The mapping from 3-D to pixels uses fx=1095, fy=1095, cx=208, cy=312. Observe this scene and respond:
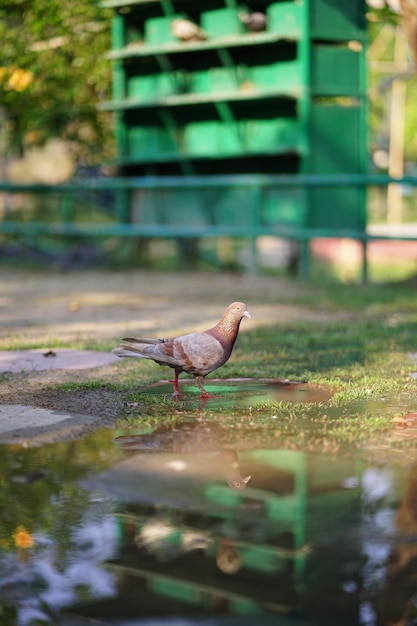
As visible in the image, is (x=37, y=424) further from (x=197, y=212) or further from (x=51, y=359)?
(x=197, y=212)

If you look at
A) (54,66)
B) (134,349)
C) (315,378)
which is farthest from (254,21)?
(134,349)

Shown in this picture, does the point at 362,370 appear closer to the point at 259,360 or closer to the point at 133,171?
the point at 259,360

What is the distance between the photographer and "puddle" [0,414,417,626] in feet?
11.0

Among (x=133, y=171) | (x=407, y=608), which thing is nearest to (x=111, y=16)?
(x=133, y=171)

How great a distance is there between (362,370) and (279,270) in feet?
28.7

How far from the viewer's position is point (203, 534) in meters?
3.99

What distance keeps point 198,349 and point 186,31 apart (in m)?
11.1

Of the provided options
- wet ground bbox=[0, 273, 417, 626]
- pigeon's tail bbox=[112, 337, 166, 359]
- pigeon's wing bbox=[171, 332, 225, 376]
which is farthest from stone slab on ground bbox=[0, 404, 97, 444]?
pigeon's wing bbox=[171, 332, 225, 376]

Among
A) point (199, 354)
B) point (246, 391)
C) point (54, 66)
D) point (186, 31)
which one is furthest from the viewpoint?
point (54, 66)

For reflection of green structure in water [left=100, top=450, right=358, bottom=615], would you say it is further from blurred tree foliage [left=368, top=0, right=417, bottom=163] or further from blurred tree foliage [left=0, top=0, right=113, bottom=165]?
blurred tree foliage [left=0, top=0, right=113, bottom=165]

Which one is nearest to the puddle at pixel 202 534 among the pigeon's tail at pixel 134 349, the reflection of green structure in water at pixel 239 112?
the pigeon's tail at pixel 134 349

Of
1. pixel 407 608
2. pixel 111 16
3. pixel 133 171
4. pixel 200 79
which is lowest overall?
pixel 407 608

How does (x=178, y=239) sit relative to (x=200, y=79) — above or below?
below

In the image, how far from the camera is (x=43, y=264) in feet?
58.1
